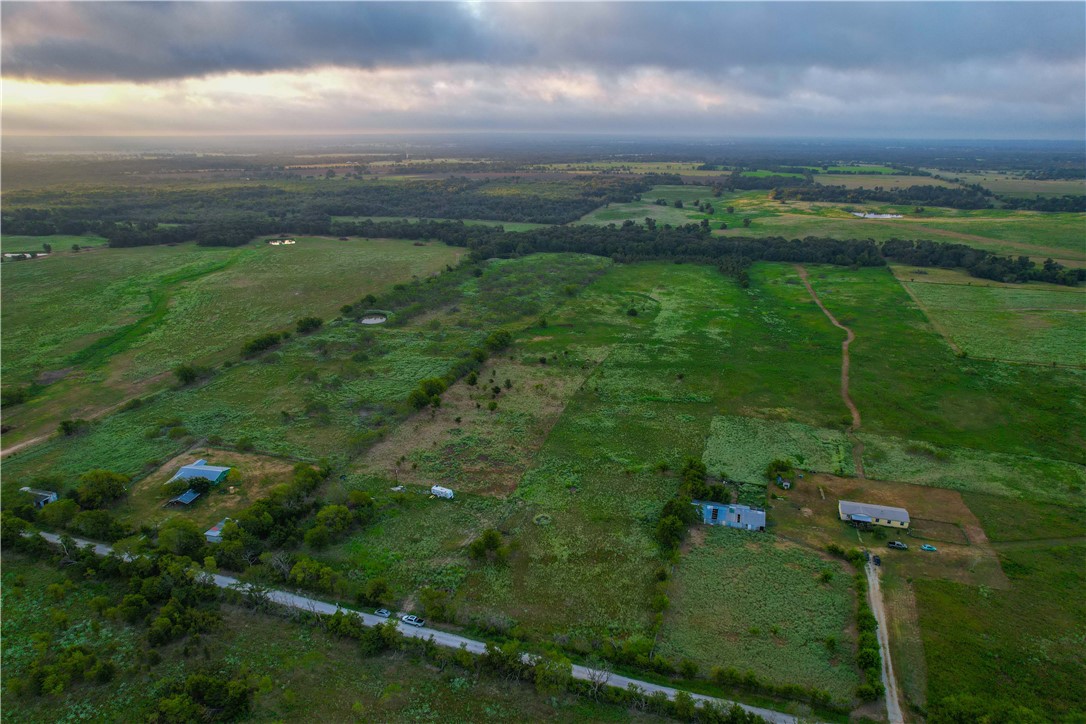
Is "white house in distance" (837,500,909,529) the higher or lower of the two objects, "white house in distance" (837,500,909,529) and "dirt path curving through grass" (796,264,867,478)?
the lower

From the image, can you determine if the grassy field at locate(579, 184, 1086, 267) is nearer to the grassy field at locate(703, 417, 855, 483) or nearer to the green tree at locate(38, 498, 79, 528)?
the grassy field at locate(703, 417, 855, 483)

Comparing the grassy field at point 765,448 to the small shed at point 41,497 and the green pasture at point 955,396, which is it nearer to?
the green pasture at point 955,396

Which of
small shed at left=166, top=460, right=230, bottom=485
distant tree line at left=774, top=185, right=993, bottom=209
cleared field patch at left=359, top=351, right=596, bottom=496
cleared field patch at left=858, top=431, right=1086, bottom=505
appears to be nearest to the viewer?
cleared field patch at left=858, top=431, right=1086, bottom=505

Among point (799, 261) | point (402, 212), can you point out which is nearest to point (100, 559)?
point (799, 261)

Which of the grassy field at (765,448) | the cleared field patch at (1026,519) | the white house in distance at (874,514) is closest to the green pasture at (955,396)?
the grassy field at (765,448)

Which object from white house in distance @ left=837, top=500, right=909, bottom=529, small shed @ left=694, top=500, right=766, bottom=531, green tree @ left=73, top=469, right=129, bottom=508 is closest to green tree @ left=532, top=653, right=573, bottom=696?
small shed @ left=694, top=500, right=766, bottom=531

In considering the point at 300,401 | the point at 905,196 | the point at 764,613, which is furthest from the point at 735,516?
the point at 905,196
